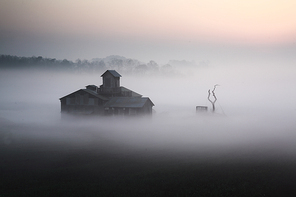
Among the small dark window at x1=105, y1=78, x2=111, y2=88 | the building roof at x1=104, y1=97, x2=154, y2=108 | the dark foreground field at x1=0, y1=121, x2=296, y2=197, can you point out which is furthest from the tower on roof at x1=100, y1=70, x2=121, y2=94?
the dark foreground field at x1=0, y1=121, x2=296, y2=197

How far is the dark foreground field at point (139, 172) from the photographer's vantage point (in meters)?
22.9

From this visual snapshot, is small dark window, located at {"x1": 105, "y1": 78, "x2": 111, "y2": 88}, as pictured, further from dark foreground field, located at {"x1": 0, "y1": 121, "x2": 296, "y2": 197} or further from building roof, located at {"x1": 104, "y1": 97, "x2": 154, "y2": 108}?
dark foreground field, located at {"x1": 0, "y1": 121, "x2": 296, "y2": 197}

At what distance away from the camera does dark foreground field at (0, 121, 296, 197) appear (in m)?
22.9

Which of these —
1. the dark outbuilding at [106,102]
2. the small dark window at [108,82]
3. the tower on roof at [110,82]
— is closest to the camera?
the dark outbuilding at [106,102]

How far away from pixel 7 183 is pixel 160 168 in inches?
623

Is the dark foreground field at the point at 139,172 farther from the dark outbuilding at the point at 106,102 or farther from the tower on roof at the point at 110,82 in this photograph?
the tower on roof at the point at 110,82

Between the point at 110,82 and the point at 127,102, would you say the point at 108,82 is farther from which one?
the point at 127,102

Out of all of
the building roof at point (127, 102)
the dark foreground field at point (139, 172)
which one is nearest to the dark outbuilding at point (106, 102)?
the building roof at point (127, 102)

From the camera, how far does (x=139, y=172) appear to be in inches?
1032

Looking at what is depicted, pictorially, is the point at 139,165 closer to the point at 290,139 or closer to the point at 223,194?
the point at 223,194

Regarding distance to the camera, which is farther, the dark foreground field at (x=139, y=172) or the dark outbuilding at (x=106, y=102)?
the dark outbuilding at (x=106, y=102)

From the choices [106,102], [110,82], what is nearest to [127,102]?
[106,102]

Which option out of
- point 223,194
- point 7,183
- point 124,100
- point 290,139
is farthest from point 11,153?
point 290,139

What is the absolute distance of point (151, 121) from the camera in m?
55.4
